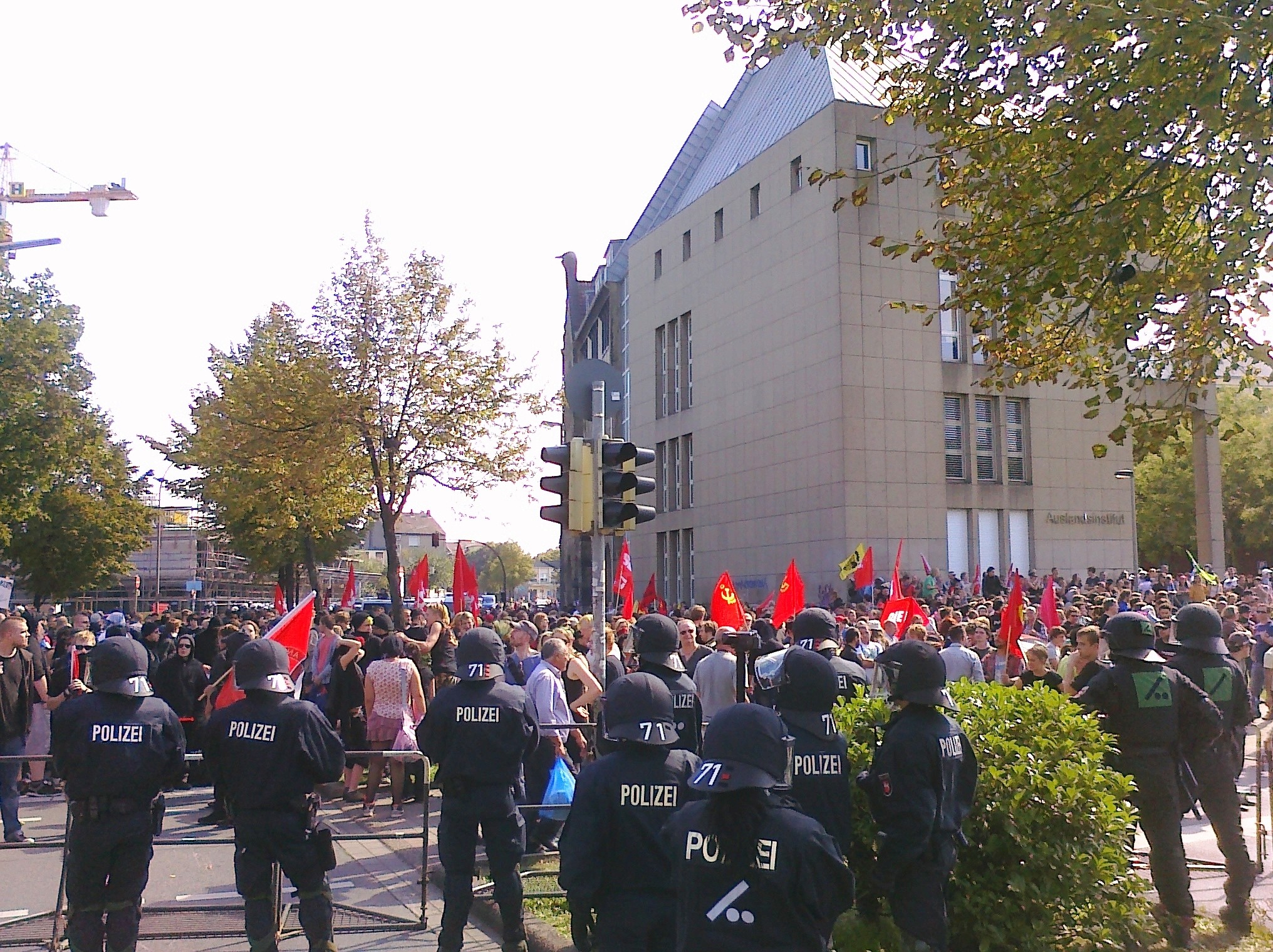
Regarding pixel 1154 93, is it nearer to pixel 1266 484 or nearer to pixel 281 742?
pixel 281 742

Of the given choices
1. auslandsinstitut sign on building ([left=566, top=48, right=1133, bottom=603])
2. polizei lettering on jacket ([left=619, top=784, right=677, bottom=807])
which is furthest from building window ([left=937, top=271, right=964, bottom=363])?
polizei lettering on jacket ([left=619, top=784, right=677, bottom=807])

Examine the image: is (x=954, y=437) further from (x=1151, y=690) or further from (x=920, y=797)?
(x=920, y=797)

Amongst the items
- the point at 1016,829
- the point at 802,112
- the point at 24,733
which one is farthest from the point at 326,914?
the point at 802,112

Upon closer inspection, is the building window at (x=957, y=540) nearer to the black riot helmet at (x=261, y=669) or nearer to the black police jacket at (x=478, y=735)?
the black police jacket at (x=478, y=735)

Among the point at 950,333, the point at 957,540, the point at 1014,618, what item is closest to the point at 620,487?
the point at 1014,618

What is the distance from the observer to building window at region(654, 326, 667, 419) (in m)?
48.5

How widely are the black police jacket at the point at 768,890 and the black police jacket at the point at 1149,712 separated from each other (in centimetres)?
347

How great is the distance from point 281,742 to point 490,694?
1.20m

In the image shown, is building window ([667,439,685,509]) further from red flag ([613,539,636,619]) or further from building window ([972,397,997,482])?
red flag ([613,539,636,619])

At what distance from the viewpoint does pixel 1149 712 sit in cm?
662

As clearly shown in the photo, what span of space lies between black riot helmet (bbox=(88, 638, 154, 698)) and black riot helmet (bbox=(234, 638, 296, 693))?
57 cm

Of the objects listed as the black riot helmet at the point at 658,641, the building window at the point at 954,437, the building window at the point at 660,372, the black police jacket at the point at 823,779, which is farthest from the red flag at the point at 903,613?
the building window at the point at 660,372

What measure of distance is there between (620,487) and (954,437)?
30196 mm

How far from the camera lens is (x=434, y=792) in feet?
40.1
